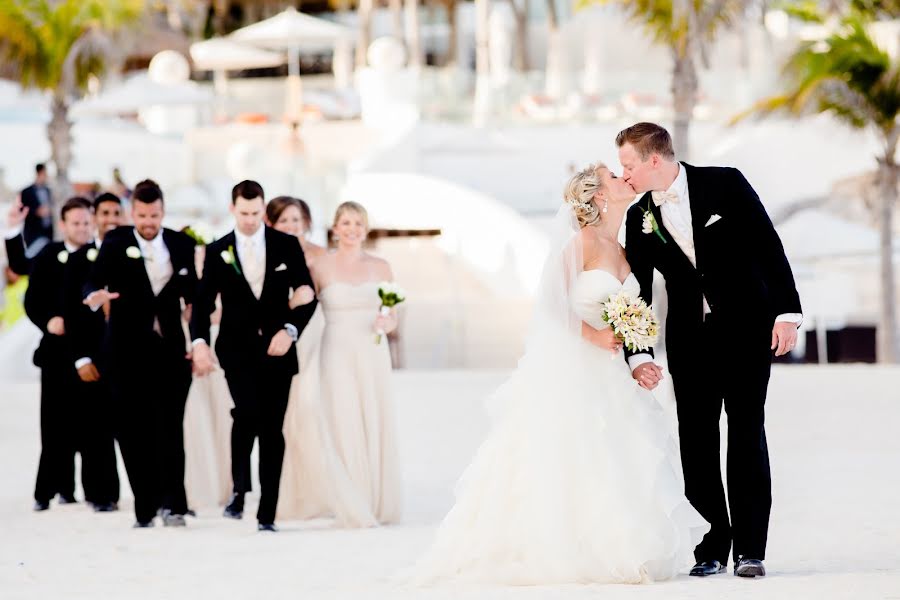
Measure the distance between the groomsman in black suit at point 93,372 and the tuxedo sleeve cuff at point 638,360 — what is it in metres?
3.73

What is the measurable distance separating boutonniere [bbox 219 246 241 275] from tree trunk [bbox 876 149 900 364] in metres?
13.7

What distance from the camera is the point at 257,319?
884 centimetres

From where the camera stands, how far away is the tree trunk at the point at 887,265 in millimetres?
21391

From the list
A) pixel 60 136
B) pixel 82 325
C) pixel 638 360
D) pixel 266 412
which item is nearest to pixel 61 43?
pixel 60 136

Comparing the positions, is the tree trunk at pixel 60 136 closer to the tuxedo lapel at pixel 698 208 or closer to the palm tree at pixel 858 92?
the palm tree at pixel 858 92

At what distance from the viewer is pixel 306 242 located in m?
9.88

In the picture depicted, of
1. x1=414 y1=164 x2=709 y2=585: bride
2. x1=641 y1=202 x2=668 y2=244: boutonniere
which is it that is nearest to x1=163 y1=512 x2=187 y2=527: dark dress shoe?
x1=414 y1=164 x2=709 y2=585: bride

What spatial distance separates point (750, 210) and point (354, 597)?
6.58 feet

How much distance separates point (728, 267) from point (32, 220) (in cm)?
1339

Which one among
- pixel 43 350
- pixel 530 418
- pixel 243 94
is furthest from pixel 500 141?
pixel 530 418

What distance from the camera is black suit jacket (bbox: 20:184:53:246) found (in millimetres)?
18328

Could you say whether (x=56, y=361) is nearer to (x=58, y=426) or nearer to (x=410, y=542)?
(x=58, y=426)

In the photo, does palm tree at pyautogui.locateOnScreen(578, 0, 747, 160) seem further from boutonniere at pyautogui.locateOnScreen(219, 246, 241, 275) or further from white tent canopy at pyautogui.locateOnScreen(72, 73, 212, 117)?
white tent canopy at pyautogui.locateOnScreen(72, 73, 212, 117)

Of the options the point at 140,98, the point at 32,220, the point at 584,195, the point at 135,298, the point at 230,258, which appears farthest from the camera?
the point at 140,98
